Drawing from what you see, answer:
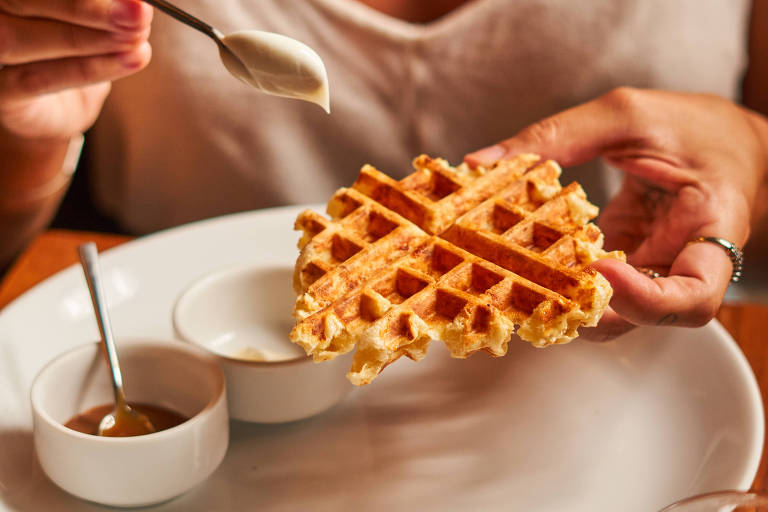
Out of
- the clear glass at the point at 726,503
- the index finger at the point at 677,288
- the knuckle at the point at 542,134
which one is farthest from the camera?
the knuckle at the point at 542,134

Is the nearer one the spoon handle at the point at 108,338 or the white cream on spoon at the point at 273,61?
the white cream on spoon at the point at 273,61

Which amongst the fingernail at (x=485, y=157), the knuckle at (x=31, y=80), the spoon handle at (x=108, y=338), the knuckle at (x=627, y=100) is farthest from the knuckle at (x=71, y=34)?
the knuckle at (x=627, y=100)

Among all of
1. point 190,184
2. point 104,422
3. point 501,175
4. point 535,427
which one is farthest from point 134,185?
point 535,427

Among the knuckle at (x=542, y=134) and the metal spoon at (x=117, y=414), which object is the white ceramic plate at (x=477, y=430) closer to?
the metal spoon at (x=117, y=414)

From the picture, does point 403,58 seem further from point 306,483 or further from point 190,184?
point 306,483

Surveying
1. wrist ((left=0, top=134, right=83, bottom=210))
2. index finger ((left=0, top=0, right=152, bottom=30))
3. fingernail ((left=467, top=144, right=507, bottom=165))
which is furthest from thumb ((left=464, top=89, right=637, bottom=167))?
wrist ((left=0, top=134, right=83, bottom=210))

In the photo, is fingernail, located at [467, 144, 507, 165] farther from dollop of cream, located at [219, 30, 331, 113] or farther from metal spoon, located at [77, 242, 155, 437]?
metal spoon, located at [77, 242, 155, 437]

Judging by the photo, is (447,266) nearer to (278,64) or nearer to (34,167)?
(278,64)
